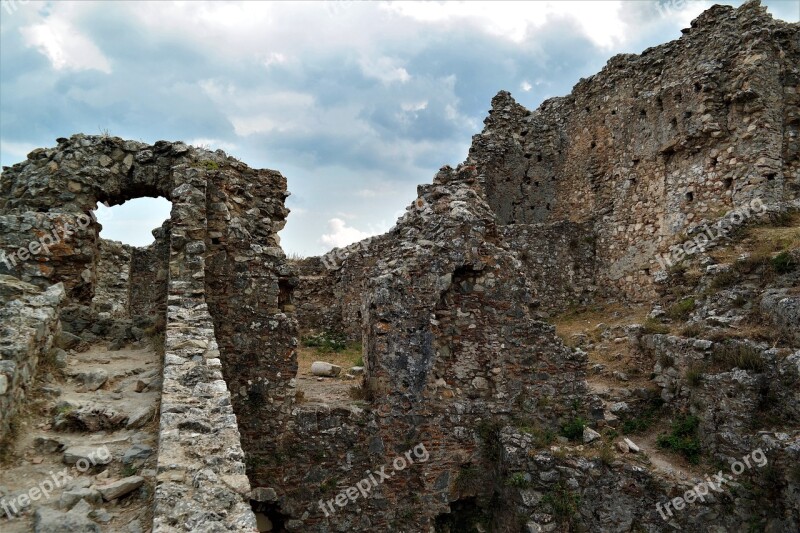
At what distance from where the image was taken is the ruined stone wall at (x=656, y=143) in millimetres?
12547

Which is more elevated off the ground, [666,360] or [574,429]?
[666,360]

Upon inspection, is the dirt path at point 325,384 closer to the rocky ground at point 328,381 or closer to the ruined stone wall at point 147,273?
the rocky ground at point 328,381

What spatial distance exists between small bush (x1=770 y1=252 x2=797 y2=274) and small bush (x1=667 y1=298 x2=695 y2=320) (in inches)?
54.6

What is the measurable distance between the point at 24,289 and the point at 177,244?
172 centimetres

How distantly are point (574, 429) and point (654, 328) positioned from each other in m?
2.77

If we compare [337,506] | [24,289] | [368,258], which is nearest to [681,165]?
[368,258]

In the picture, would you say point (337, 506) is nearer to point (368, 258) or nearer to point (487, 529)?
point (487, 529)

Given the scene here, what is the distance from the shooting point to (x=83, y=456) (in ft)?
13.0

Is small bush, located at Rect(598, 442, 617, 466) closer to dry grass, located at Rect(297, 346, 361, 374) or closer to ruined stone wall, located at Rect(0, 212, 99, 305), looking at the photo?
dry grass, located at Rect(297, 346, 361, 374)

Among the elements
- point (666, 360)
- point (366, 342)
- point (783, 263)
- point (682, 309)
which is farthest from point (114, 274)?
point (783, 263)

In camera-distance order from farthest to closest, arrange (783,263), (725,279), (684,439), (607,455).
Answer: (725,279), (783,263), (684,439), (607,455)

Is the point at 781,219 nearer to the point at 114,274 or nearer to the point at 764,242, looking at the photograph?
the point at 764,242

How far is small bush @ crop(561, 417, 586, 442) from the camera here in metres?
7.75

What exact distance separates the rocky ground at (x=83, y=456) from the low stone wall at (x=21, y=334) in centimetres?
18
